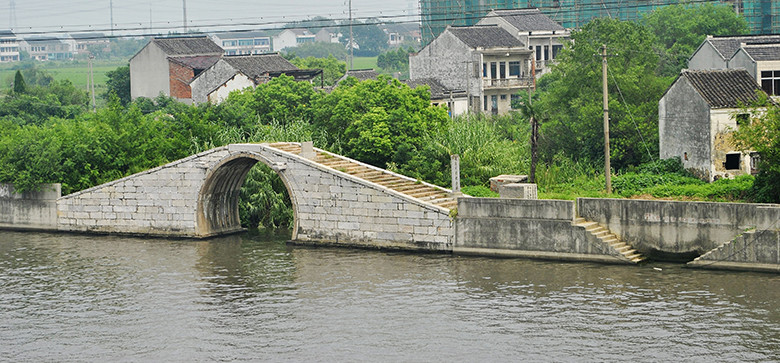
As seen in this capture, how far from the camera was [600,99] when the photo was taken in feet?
161

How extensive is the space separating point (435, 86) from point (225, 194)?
2832cm

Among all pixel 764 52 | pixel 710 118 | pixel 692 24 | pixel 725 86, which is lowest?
pixel 710 118

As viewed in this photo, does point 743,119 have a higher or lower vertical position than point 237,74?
lower

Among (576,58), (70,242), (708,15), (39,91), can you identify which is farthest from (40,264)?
(708,15)

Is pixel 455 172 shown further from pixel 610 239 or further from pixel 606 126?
pixel 610 239

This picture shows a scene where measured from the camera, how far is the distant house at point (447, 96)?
230 ft

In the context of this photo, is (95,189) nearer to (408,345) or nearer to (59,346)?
(59,346)

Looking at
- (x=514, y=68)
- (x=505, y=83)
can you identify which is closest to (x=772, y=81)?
(x=505, y=83)

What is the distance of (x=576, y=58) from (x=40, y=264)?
27312mm

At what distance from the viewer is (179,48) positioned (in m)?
84.0

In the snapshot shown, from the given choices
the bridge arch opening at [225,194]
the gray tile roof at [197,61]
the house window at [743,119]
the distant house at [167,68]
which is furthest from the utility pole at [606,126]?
the distant house at [167,68]

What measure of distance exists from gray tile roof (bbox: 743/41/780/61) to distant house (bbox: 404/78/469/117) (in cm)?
2542

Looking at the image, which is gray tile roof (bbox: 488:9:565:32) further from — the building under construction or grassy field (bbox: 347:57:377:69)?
grassy field (bbox: 347:57:377:69)

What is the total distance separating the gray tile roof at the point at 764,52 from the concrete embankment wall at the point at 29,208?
106 feet
